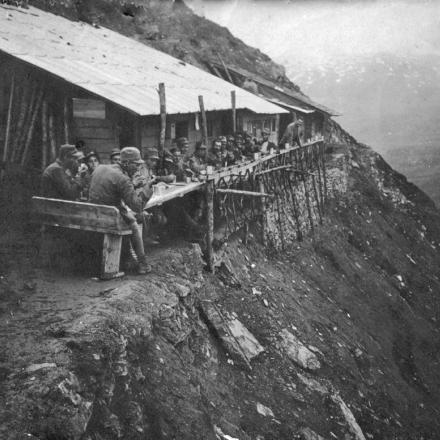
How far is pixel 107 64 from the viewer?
1184cm

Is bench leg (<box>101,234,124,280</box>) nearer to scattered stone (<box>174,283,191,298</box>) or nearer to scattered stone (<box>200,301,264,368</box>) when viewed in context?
scattered stone (<box>174,283,191,298</box>)

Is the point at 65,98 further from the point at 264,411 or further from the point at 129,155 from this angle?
the point at 264,411

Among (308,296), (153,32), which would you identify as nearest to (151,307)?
(308,296)

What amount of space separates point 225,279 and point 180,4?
25.1m

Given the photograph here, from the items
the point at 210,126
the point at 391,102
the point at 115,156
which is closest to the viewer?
the point at 115,156

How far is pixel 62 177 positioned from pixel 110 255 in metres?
1.50

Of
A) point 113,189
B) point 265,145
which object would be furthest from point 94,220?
point 265,145

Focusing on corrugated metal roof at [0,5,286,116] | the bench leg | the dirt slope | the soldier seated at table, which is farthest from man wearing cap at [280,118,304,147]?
the bench leg

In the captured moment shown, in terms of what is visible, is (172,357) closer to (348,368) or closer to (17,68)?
(348,368)

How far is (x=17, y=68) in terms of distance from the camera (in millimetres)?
9352

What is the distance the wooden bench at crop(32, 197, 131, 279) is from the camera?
21.4 feet

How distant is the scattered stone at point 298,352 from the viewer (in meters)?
9.16

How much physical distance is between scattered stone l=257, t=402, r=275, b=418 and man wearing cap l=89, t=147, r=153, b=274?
9.95 feet

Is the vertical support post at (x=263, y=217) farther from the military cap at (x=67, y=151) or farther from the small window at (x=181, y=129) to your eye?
the military cap at (x=67, y=151)
